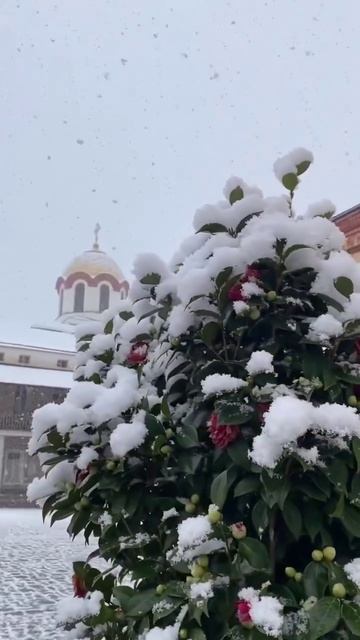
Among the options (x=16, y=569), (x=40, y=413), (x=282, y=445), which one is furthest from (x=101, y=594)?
(x=16, y=569)

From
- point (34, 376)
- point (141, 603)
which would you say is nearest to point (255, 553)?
point (141, 603)

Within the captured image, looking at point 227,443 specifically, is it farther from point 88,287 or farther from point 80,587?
point 88,287

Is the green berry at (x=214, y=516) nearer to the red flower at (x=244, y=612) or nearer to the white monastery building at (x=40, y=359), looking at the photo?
the red flower at (x=244, y=612)

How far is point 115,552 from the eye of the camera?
2078 mm

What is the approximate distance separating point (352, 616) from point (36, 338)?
1451 inches

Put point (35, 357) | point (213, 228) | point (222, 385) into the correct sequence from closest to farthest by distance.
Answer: point (222, 385)
point (213, 228)
point (35, 357)

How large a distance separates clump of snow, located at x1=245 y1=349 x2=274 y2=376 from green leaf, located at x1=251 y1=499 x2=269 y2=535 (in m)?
0.34

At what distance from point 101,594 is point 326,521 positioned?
0.98 m

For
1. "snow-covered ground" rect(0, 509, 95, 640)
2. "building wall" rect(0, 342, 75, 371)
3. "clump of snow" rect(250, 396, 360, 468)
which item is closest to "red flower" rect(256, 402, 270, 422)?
"clump of snow" rect(250, 396, 360, 468)

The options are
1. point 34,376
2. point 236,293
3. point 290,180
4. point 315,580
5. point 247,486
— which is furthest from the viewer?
point 34,376

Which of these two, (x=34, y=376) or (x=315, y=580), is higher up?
(x=34, y=376)

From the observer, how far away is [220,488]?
163 cm

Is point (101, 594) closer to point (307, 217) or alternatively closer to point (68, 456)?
point (68, 456)

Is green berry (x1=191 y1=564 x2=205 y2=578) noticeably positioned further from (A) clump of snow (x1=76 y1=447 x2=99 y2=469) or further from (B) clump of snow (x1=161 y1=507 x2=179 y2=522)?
(A) clump of snow (x1=76 y1=447 x2=99 y2=469)
